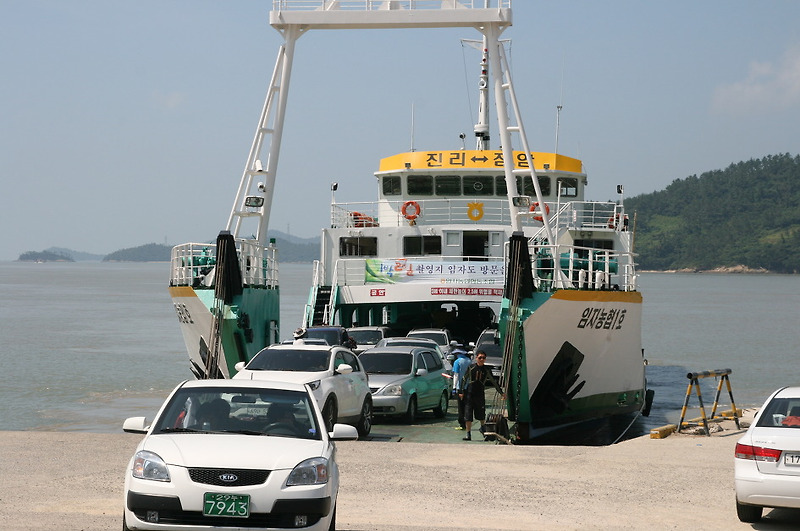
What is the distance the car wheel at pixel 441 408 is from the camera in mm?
22000

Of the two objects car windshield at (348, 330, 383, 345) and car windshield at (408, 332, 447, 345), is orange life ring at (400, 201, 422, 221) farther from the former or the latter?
car windshield at (348, 330, 383, 345)

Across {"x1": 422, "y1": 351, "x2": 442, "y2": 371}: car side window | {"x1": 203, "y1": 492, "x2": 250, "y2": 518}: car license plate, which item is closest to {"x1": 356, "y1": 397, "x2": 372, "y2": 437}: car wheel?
{"x1": 422, "y1": 351, "x2": 442, "y2": 371}: car side window

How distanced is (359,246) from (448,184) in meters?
3.13

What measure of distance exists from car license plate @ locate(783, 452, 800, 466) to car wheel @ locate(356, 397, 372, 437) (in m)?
8.97

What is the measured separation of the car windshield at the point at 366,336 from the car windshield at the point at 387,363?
22.5ft

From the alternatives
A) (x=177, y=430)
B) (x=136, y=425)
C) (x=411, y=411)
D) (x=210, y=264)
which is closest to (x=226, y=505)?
(x=177, y=430)

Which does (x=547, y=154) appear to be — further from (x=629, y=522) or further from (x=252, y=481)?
(x=252, y=481)

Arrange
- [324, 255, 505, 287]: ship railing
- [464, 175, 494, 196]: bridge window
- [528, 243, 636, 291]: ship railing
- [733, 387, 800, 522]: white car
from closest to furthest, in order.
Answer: [733, 387, 800, 522]: white car, [528, 243, 636, 291]: ship railing, [324, 255, 505, 287]: ship railing, [464, 175, 494, 196]: bridge window

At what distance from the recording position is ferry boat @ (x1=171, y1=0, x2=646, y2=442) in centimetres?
2089

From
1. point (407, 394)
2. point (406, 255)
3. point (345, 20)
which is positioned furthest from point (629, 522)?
point (406, 255)

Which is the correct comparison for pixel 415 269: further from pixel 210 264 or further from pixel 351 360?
pixel 351 360

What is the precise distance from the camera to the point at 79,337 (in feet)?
193

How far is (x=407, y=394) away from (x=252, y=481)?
41.0 feet

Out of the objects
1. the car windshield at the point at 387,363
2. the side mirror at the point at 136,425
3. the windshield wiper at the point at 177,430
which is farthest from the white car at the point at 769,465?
the car windshield at the point at 387,363
